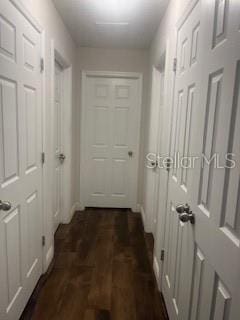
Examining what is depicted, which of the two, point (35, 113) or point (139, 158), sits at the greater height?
point (35, 113)

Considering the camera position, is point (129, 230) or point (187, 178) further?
point (129, 230)

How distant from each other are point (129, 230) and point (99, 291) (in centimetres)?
123

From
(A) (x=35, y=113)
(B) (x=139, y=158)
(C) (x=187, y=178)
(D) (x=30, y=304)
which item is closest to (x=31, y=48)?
(A) (x=35, y=113)

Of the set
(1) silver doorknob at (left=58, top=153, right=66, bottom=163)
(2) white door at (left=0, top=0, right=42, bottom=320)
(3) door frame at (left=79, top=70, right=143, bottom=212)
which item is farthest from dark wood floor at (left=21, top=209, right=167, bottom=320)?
(1) silver doorknob at (left=58, top=153, right=66, bottom=163)

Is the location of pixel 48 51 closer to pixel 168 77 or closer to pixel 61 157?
pixel 168 77

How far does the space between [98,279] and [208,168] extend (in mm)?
1621

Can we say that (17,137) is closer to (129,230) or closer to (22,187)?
(22,187)

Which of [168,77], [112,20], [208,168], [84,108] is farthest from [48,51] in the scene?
[208,168]

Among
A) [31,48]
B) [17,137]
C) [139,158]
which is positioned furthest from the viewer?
[139,158]

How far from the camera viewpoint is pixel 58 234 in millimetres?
3055

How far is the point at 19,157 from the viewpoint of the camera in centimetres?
164

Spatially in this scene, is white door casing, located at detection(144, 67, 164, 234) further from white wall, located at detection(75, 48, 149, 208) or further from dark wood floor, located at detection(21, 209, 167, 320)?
white wall, located at detection(75, 48, 149, 208)

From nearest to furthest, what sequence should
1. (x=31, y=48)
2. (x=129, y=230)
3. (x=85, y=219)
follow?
1. (x=31, y=48)
2. (x=129, y=230)
3. (x=85, y=219)

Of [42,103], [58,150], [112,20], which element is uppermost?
[112,20]
